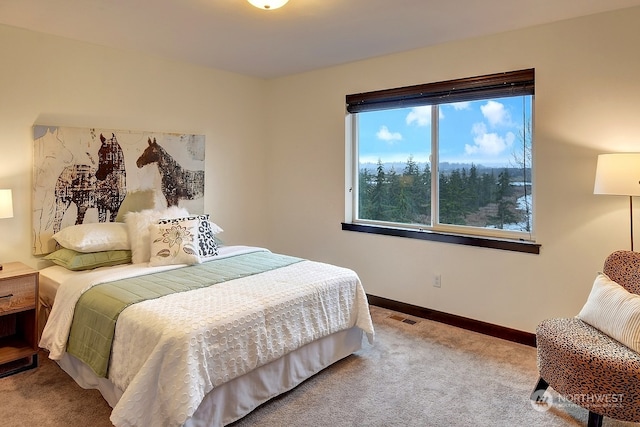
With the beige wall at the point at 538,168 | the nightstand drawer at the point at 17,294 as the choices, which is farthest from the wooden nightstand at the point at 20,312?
the beige wall at the point at 538,168

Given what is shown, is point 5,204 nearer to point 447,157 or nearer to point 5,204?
point 5,204

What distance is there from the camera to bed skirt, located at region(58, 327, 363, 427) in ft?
6.88

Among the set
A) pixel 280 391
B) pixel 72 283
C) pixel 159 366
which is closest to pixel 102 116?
pixel 72 283

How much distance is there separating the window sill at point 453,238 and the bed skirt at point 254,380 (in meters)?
1.15

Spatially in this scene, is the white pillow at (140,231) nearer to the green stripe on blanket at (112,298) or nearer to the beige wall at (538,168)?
the green stripe on blanket at (112,298)

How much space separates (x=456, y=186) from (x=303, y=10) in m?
1.93

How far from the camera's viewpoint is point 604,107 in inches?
109

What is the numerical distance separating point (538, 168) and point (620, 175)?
0.63 metres

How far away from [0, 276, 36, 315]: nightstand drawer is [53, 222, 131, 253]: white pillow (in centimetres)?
39

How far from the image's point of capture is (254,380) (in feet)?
7.54

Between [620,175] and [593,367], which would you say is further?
[620,175]

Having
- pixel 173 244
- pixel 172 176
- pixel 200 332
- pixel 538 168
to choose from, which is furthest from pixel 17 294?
pixel 538 168

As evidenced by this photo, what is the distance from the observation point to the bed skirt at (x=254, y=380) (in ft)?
6.88

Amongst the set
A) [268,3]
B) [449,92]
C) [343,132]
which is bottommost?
[343,132]
